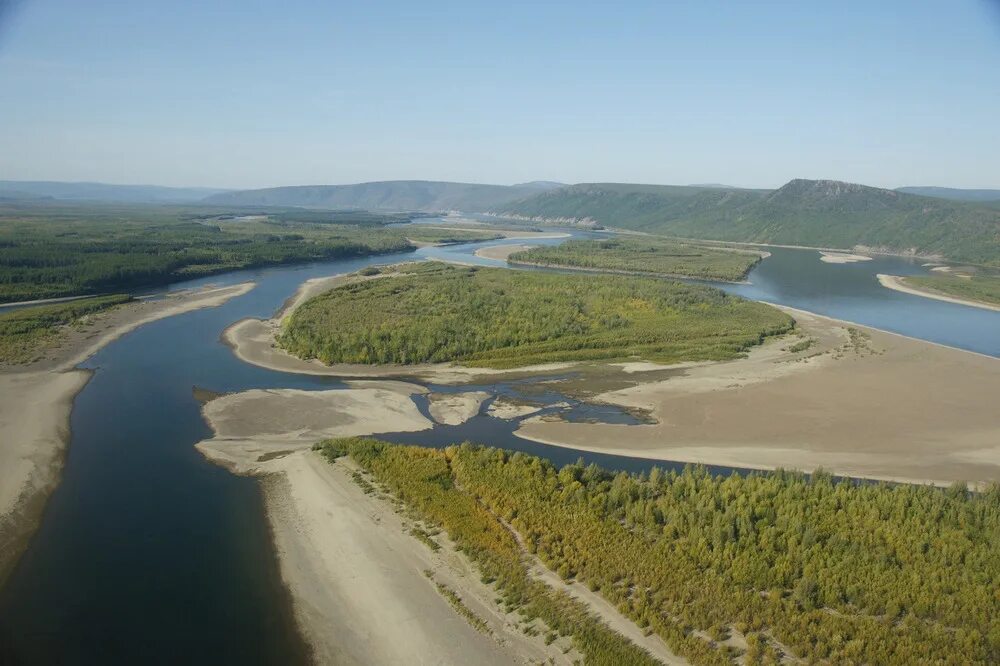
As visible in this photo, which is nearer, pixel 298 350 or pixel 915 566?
pixel 915 566

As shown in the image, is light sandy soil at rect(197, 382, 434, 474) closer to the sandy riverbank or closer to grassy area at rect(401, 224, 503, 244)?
the sandy riverbank

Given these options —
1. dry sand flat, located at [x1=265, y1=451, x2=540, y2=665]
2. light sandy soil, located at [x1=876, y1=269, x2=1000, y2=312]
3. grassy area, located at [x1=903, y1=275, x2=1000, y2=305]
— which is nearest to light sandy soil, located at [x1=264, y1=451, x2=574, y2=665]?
dry sand flat, located at [x1=265, y1=451, x2=540, y2=665]

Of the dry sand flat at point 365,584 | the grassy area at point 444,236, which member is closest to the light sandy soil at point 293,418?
the dry sand flat at point 365,584

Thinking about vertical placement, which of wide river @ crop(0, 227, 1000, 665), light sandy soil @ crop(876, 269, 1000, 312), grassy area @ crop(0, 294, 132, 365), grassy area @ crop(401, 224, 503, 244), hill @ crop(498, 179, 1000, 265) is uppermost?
hill @ crop(498, 179, 1000, 265)

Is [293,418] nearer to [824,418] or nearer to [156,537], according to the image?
[156,537]

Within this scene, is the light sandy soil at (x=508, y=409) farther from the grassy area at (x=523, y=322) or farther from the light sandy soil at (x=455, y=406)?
the grassy area at (x=523, y=322)

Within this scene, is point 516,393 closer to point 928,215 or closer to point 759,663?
point 759,663

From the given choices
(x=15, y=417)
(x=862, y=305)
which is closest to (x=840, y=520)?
(x=15, y=417)
